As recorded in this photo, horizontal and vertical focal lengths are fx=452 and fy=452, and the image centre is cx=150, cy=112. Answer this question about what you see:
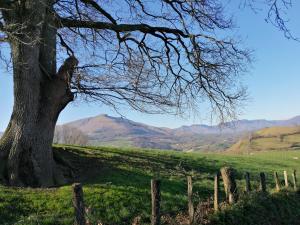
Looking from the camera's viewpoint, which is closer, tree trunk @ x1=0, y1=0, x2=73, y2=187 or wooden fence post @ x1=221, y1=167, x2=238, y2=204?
wooden fence post @ x1=221, y1=167, x2=238, y2=204

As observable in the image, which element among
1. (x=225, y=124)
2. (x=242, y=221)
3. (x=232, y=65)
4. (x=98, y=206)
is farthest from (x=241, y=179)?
(x=98, y=206)

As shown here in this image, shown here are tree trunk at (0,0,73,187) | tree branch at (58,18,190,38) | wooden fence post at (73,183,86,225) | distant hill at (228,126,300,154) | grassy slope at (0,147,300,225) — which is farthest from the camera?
distant hill at (228,126,300,154)

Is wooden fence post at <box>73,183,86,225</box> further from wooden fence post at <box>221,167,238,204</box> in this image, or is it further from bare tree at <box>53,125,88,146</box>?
bare tree at <box>53,125,88,146</box>

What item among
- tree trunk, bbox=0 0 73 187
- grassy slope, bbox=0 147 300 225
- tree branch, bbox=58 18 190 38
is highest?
tree branch, bbox=58 18 190 38

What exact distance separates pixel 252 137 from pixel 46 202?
177 metres

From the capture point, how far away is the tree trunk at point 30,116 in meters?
15.2

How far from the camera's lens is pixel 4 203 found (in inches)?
461

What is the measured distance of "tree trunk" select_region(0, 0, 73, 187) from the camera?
15.2 metres

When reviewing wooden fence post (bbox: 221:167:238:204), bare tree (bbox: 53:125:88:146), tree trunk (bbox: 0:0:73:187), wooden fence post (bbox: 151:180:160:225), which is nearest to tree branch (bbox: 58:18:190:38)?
tree trunk (bbox: 0:0:73:187)

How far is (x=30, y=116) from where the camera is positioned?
15625mm

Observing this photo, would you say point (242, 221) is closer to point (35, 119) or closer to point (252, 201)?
point (252, 201)

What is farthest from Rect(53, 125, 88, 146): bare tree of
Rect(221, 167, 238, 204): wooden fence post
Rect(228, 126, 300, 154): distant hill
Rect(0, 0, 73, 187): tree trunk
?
Rect(221, 167, 238, 204): wooden fence post

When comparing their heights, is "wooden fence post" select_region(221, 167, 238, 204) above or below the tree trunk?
below

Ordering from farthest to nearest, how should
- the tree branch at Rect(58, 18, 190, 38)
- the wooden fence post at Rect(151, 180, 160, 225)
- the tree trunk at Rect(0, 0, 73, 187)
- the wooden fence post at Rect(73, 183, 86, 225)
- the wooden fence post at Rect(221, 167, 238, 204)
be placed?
the tree branch at Rect(58, 18, 190, 38), the tree trunk at Rect(0, 0, 73, 187), the wooden fence post at Rect(221, 167, 238, 204), the wooden fence post at Rect(151, 180, 160, 225), the wooden fence post at Rect(73, 183, 86, 225)
